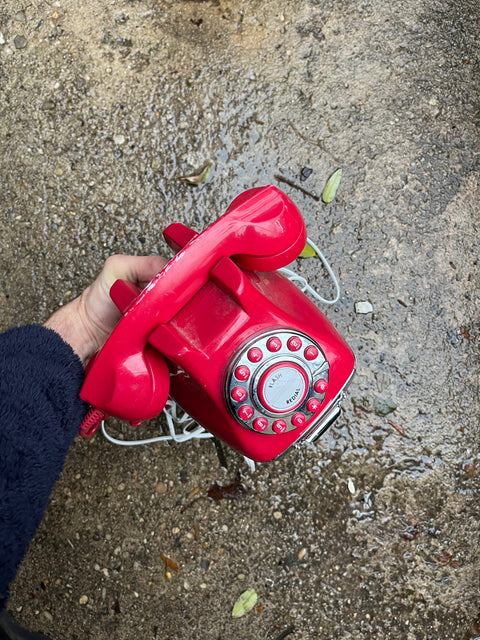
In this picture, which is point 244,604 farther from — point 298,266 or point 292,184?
point 292,184

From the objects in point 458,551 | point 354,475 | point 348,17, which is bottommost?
point 458,551

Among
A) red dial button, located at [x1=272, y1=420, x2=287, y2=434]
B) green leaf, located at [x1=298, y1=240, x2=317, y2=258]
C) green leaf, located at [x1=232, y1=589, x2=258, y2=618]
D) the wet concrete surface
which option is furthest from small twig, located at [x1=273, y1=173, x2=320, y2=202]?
green leaf, located at [x1=232, y1=589, x2=258, y2=618]

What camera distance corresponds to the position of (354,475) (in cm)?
115

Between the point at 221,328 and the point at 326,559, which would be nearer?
the point at 221,328

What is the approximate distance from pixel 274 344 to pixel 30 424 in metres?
0.41

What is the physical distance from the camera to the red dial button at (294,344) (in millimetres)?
800

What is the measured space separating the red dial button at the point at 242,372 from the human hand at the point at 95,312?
1.02 feet

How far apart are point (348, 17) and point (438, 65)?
232 mm

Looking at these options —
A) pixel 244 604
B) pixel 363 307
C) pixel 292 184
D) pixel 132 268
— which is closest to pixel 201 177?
pixel 292 184

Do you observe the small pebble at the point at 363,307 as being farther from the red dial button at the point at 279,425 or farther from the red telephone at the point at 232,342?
the red dial button at the point at 279,425

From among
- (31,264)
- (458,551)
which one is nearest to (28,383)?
(31,264)

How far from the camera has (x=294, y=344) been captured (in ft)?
2.63

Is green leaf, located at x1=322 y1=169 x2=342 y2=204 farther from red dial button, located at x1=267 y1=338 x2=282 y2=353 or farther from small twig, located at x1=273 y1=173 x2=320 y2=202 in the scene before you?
red dial button, located at x1=267 y1=338 x2=282 y2=353

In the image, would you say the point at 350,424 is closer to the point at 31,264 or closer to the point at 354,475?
the point at 354,475
